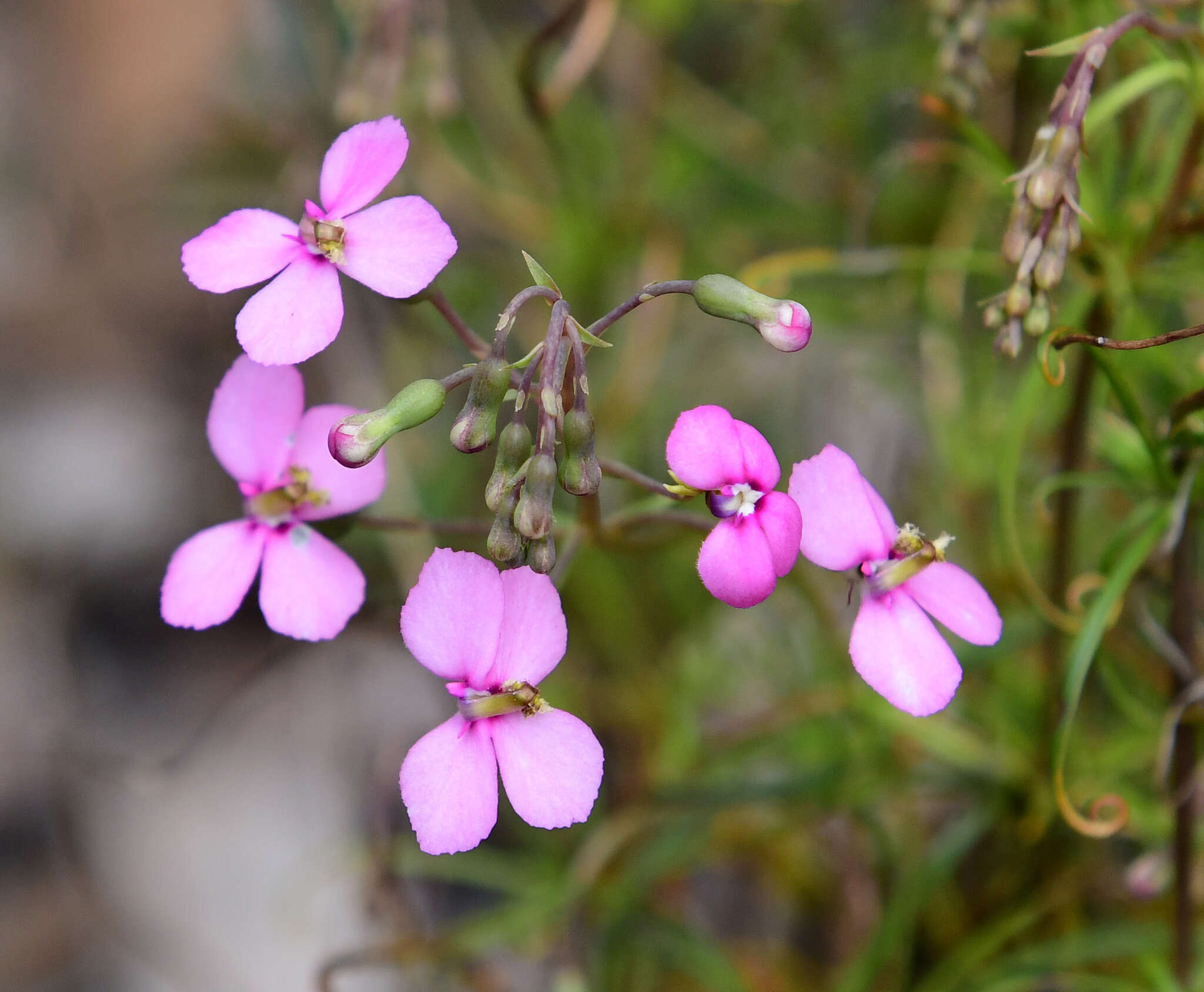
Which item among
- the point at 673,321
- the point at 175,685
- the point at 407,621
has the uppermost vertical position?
the point at 673,321

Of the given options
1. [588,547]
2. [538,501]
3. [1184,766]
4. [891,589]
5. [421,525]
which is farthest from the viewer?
[588,547]

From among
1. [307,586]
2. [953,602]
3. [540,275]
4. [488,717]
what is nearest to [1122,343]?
[953,602]

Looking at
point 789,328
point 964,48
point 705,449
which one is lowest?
point 705,449

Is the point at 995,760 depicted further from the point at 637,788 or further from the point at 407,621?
the point at 407,621

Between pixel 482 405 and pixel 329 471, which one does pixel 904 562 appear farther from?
pixel 329 471

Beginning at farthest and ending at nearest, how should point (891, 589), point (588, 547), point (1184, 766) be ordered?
point (588, 547) → point (1184, 766) → point (891, 589)

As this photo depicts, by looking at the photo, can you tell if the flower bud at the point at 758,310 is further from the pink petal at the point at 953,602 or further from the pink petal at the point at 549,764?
the pink petal at the point at 549,764

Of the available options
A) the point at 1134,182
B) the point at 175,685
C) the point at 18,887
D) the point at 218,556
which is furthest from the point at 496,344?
the point at 18,887

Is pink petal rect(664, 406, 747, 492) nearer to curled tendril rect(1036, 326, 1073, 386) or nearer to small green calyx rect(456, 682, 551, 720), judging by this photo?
small green calyx rect(456, 682, 551, 720)
